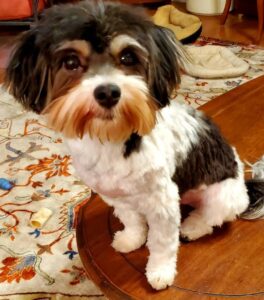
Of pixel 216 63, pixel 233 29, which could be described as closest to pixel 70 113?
pixel 216 63

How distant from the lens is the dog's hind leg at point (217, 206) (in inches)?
43.7

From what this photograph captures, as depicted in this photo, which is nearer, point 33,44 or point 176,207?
point 33,44

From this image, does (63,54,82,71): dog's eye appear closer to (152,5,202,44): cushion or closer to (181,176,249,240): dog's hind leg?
(181,176,249,240): dog's hind leg

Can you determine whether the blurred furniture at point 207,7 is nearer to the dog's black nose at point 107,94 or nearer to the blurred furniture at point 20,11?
the blurred furniture at point 20,11

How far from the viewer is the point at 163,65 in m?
0.94

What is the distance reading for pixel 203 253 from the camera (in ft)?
3.58

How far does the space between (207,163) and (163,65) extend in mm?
305

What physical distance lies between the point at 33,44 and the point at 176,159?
0.42m

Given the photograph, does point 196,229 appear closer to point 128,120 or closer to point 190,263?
point 190,263

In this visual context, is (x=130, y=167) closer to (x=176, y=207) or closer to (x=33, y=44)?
(x=176, y=207)

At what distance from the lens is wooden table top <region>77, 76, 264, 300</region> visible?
0.99 meters

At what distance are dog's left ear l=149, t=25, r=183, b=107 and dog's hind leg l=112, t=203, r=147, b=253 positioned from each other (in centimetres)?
33

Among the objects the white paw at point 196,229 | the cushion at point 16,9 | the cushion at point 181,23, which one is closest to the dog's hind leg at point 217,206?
the white paw at point 196,229

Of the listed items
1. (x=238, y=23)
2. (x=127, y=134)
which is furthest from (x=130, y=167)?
(x=238, y=23)
